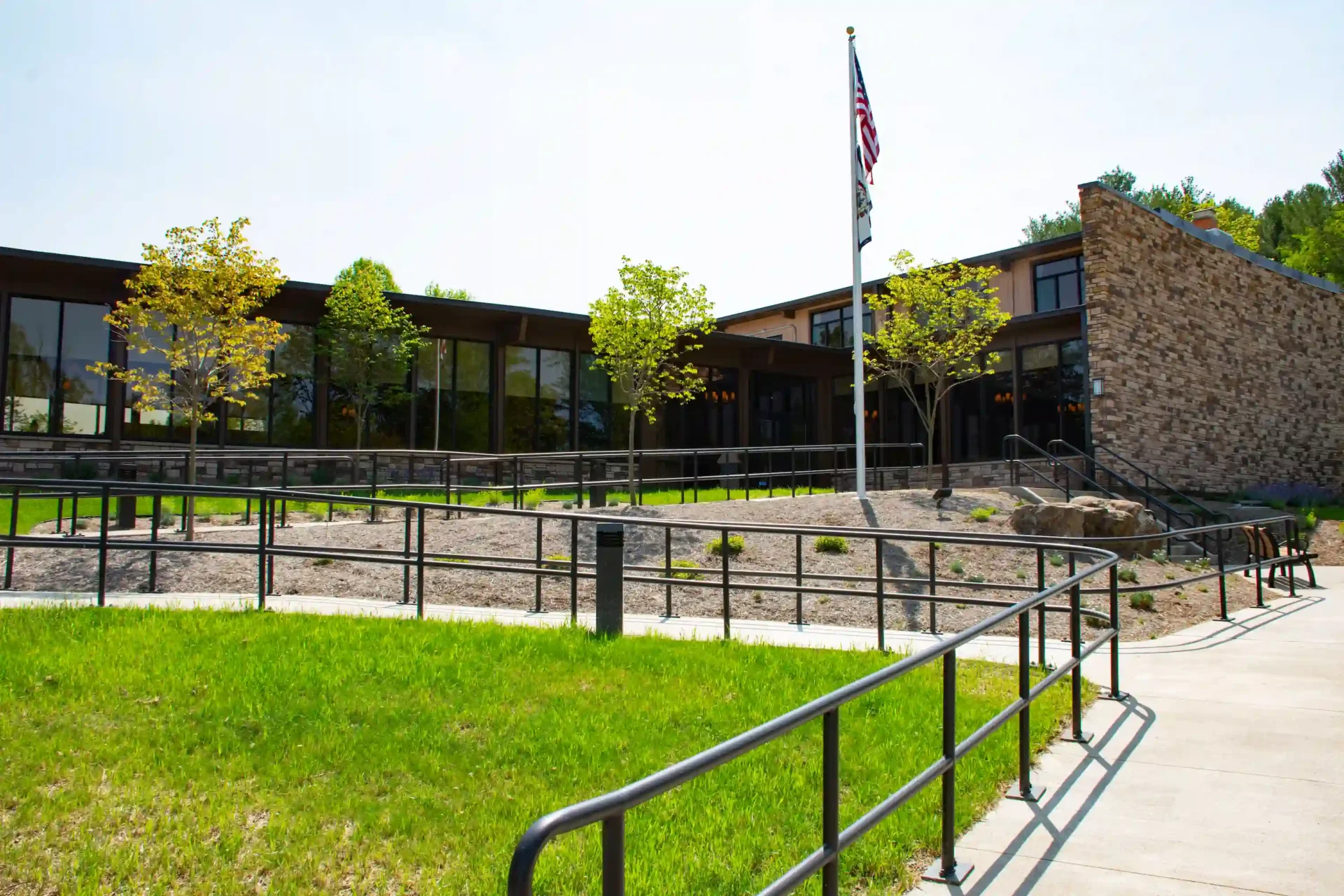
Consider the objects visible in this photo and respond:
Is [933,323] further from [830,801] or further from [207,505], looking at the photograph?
[830,801]

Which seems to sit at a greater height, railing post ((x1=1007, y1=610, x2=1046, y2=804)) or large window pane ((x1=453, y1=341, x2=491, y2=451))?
large window pane ((x1=453, y1=341, x2=491, y2=451))

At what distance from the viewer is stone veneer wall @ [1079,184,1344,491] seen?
846 inches

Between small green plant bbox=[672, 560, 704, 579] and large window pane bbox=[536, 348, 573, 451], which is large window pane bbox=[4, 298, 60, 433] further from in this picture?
small green plant bbox=[672, 560, 704, 579]

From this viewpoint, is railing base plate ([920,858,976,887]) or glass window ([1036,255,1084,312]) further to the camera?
glass window ([1036,255,1084,312])

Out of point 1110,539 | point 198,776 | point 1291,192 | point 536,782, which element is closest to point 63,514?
point 198,776

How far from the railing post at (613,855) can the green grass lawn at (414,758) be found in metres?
2.00

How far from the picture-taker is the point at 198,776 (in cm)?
436

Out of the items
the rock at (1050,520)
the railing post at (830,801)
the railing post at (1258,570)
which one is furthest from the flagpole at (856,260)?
the railing post at (830,801)

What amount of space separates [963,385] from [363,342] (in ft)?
61.6

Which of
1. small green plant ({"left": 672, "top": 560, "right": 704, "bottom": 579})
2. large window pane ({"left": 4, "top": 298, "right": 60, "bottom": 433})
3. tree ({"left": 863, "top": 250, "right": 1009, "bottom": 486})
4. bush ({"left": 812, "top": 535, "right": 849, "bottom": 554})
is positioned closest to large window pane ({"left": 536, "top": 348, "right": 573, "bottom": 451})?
tree ({"left": 863, "top": 250, "right": 1009, "bottom": 486})

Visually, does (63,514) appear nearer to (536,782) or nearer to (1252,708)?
(536,782)

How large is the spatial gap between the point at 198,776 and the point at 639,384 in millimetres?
15541

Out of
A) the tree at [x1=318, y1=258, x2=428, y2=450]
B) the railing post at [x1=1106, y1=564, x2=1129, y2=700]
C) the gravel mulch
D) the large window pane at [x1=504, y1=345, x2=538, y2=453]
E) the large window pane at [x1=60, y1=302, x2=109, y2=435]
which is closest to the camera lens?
the railing post at [x1=1106, y1=564, x2=1129, y2=700]

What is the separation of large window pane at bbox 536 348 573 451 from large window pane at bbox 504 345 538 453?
0.68 ft
